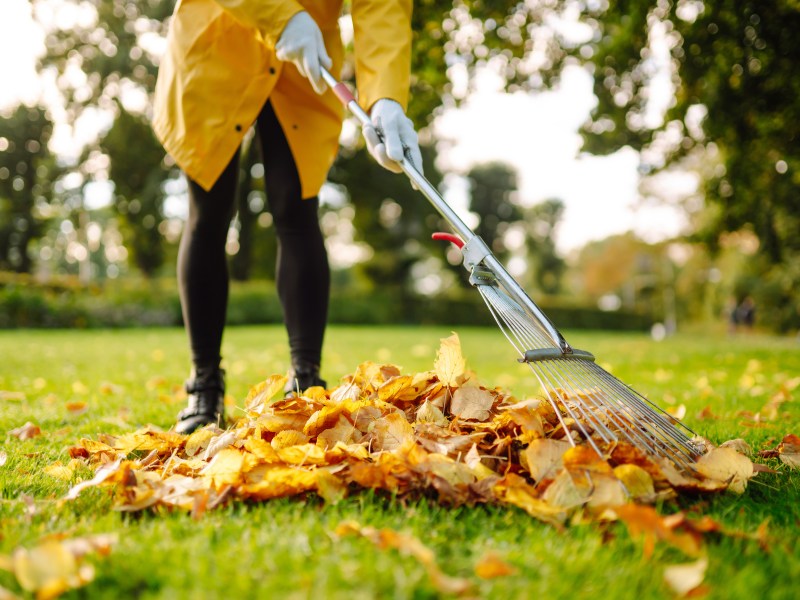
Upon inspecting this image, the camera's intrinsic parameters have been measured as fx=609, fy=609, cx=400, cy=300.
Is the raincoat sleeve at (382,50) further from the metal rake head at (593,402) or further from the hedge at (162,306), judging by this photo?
the hedge at (162,306)

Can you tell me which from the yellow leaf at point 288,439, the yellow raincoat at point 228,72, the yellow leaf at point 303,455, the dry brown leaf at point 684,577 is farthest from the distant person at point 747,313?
the dry brown leaf at point 684,577

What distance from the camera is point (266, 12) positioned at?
1.85 m

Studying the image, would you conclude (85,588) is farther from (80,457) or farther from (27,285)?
(27,285)

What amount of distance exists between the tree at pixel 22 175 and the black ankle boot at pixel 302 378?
90.3 ft

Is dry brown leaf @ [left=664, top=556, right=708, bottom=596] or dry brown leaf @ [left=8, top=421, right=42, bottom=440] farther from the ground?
dry brown leaf @ [left=664, top=556, right=708, bottom=596]

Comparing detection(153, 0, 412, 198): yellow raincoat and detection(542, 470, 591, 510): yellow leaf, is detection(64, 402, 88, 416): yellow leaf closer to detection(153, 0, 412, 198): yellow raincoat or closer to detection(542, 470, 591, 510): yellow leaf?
detection(153, 0, 412, 198): yellow raincoat

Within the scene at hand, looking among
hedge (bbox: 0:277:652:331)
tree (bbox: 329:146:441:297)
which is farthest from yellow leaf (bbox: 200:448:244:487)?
tree (bbox: 329:146:441:297)

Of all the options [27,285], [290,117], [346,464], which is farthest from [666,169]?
[27,285]

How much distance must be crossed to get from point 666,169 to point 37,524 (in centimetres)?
1074

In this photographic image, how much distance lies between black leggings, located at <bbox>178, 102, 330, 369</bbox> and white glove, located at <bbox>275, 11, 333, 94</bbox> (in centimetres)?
38

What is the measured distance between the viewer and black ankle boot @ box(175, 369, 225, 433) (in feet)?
6.55

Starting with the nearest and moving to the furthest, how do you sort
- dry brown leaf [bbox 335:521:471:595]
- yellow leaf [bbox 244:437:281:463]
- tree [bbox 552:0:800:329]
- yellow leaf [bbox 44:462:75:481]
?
1. dry brown leaf [bbox 335:521:471:595]
2. yellow leaf [bbox 244:437:281:463]
3. yellow leaf [bbox 44:462:75:481]
4. tree [bbox 552:0:800:329]

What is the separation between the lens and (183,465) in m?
1.44

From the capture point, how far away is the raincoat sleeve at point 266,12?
1.84m
